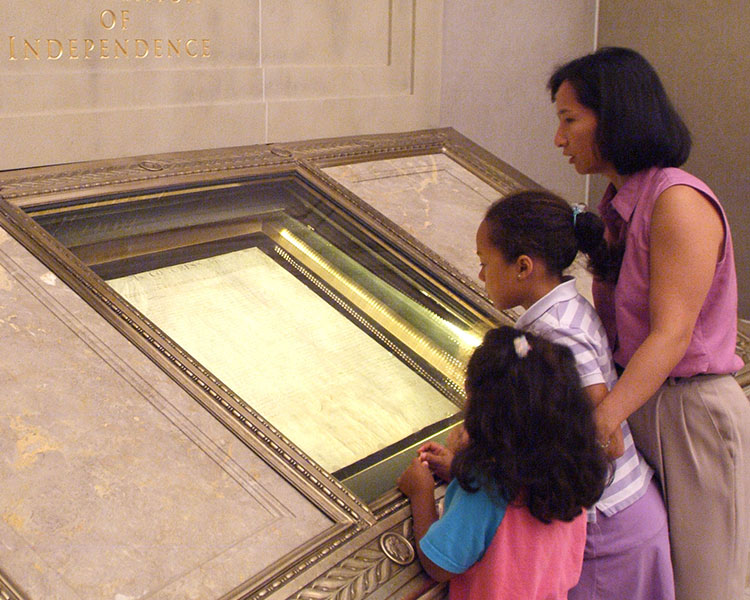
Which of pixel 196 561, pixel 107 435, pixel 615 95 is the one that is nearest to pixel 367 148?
pixel 615 95

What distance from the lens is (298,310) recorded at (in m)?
2.29

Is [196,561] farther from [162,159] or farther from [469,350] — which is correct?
[162,159]

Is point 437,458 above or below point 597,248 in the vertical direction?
below

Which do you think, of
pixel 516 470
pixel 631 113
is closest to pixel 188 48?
pixel 631 113

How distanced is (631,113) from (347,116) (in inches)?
87.1

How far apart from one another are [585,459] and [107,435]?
36.3 inches

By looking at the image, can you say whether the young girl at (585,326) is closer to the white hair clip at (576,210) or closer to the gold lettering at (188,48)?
the white hair clip at (576,210)

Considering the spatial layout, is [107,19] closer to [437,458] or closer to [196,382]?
[196,382]

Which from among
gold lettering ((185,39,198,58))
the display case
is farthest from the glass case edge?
gold lettering ((185,39,198,58))

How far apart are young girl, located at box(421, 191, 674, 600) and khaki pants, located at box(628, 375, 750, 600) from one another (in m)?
0.05

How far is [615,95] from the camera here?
173cm

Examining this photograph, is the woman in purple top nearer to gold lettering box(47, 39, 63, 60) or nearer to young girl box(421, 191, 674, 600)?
young girl box(421, 191, 674, 600)

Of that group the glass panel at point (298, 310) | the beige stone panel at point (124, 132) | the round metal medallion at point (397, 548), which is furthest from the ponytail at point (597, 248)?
the beige stone panel at point (124, 132)

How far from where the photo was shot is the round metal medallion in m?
1.59
